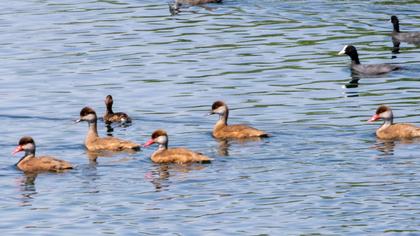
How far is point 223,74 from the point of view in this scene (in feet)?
135

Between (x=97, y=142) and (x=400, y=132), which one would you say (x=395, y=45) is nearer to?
(x=400, y=132)

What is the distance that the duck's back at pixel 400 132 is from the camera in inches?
1223

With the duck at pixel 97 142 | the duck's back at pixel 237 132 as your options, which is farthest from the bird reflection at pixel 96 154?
the duck's back at pixel 237 132

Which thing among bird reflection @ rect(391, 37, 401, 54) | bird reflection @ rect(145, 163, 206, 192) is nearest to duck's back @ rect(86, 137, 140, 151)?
bird reflection @ rect(145, 163, 206, 192)

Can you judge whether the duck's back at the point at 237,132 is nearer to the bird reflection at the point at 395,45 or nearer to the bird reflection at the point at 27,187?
the bird reflection at the point at 27,187

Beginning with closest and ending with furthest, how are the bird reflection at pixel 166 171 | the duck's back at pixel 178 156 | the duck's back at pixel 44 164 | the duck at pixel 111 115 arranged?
the bird reflection at pixel 166 171 < the duck's back at pixel 44 164 < the duck's back at pixel 178 156 < the duck at pixel 111 115

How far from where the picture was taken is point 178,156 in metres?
29.5

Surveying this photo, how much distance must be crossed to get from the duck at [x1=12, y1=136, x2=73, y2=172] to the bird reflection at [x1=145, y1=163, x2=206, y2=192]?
5.80ft

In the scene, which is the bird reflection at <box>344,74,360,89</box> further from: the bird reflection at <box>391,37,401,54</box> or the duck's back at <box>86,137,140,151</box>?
the duck's back at <box>86,137,140,151</box>

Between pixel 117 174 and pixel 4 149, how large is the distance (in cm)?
410

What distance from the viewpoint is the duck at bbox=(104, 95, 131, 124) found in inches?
1356

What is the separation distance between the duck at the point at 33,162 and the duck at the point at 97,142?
5.80ft

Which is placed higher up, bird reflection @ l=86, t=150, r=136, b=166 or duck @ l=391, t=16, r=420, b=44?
duck @ l=391, t=16, r=420, b=44

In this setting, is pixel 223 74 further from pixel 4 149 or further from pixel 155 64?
pixel 4 149
